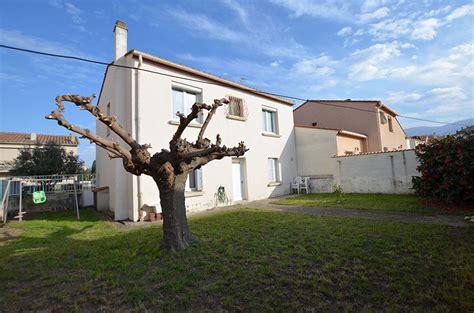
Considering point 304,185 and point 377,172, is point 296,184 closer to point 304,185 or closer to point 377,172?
point 304,185

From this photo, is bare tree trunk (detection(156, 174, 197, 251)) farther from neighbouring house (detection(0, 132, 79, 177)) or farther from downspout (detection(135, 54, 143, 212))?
neighbouring house (detection(0, 132, 79, 177))

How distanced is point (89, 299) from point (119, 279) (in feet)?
1.84

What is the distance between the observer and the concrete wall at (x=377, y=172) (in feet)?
39.6

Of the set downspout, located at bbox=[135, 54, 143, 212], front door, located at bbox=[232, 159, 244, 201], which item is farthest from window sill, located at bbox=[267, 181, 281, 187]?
downspout, located at bbox=[135, 54, 143, 212]

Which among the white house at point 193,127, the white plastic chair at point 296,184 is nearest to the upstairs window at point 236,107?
the white house at point 193,127

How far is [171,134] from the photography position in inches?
401

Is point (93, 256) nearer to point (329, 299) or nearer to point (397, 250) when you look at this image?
point (329, 299)

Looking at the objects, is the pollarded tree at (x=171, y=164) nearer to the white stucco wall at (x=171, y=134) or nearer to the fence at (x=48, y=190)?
the white stucco wall at (x=171, y=134)

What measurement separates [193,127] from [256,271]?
7901 millimetres

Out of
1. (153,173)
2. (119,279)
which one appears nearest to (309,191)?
(153,173)

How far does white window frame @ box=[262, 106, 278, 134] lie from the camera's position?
48.6 ft

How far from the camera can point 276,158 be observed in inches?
585

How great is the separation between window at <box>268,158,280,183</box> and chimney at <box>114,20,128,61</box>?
9.15 m

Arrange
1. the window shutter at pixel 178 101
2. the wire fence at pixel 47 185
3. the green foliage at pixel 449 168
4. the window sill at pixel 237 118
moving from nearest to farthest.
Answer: the green foliage at pixel 449 168
the window shutter at pixel 178 101
the wire fence at pixel 47 185
the window sill at pixel 237 118
